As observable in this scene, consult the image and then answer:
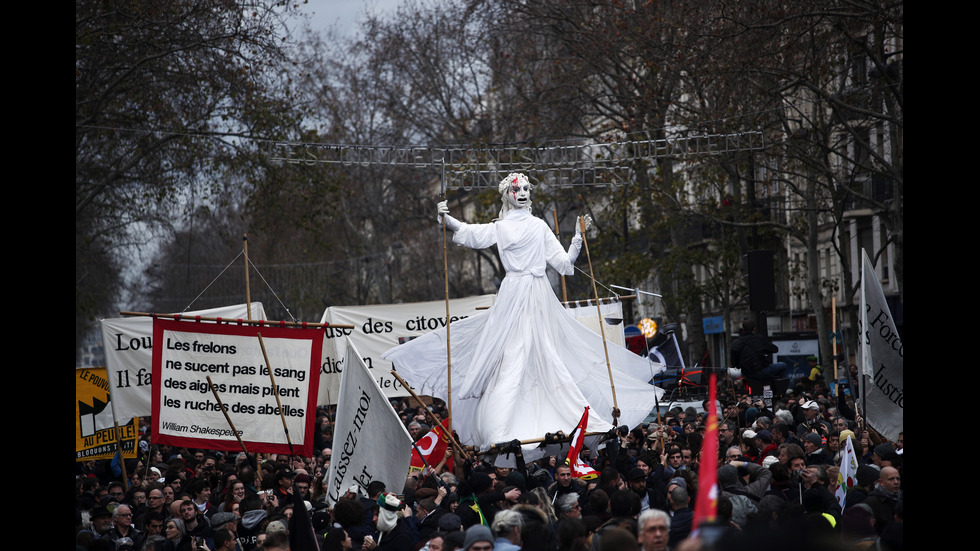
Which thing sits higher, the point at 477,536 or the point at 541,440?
the point at 477,536

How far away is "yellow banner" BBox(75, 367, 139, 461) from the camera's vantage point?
48.5 feet

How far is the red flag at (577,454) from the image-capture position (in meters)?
10.6

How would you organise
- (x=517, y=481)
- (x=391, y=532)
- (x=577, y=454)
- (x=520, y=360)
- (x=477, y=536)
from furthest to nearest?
1. (x=520, y=360)
2. (x=577, y=454)
3. (x=517, y=481)
4. (x=391, y=532)
5. (x=477, y=536)

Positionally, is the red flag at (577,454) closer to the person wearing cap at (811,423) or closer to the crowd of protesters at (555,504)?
the crowd of protesters at (555,504)

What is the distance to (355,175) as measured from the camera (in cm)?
4338

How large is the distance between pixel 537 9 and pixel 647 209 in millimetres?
5554

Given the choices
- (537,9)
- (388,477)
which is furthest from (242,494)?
(537,9)

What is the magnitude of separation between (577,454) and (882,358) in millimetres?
2798

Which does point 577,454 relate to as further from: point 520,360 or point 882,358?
point 882,358

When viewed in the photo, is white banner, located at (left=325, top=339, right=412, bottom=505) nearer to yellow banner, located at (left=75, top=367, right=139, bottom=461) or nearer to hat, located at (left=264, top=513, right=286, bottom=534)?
hat, located at (left=264, top=513, right=286, bottom=534)

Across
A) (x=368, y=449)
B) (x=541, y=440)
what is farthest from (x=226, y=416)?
(x=541, y=440)

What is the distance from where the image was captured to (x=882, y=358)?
10.6m

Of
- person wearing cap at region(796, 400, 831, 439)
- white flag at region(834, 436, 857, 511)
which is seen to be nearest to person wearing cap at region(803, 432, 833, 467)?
white flag at region(834, 436, 857, 511)
